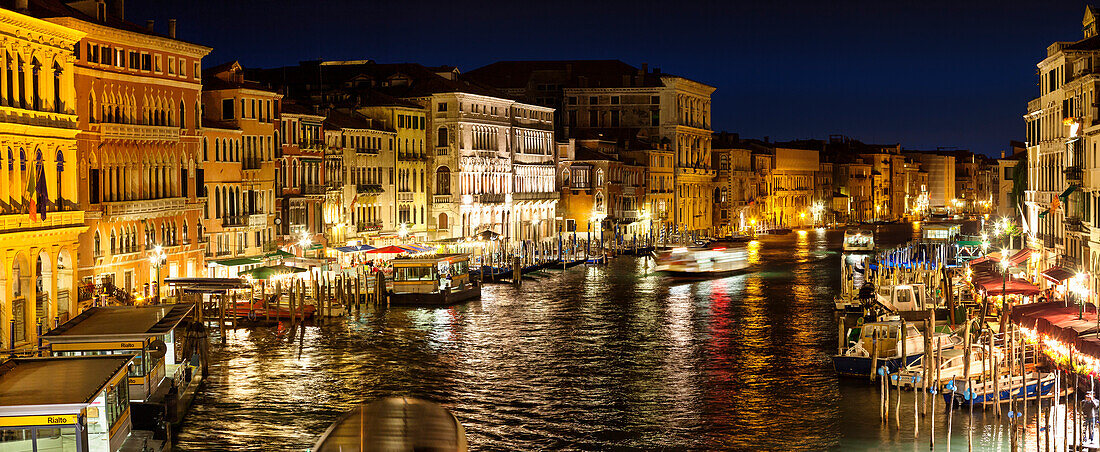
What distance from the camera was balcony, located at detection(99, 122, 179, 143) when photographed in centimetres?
3503

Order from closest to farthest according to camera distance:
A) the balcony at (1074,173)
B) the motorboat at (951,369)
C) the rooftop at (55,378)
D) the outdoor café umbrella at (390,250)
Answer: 1. the rooftop at (55,378)
2. the motorboat at (951,369)
3. the balcony at (1074,173)
4. the outdoor café umbrella at (390,250)

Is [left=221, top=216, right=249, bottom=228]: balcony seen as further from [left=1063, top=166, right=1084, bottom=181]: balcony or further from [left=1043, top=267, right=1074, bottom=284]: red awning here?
[left=1063, top=166, right=1084, bottom=181]: balcony

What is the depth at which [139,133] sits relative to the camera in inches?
1441

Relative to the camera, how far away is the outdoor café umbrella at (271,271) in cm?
4012

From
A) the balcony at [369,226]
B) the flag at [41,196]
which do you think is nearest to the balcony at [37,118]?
the flag at [41,196]

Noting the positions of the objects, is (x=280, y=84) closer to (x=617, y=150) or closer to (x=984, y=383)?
(x=617, y=150)

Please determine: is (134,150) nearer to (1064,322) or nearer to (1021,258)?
(1064,322)

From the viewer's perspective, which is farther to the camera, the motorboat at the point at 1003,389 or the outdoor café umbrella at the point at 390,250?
the outdoor café umbrella at the point at 390,250

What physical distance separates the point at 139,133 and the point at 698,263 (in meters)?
28.5

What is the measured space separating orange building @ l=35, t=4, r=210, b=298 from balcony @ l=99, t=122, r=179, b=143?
0.03 meters

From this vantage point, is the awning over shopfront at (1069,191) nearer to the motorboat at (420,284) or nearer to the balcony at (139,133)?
the motorboat at (420,284)

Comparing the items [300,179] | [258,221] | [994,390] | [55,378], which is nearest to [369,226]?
[300,179]

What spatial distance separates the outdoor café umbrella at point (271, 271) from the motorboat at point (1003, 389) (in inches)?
870

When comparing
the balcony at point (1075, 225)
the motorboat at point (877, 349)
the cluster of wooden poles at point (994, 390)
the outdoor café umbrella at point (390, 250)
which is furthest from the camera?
the outdoor café umbrella at point (390, 250)
